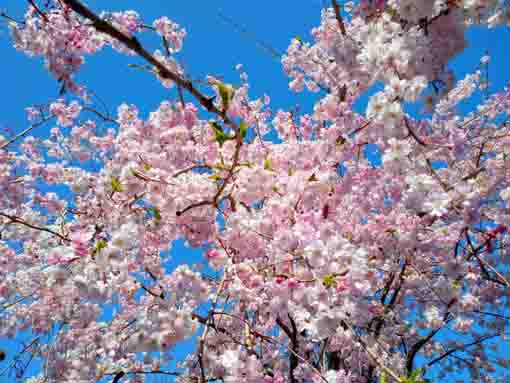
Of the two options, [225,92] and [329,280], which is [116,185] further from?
[329,280]

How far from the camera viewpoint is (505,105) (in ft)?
23.6

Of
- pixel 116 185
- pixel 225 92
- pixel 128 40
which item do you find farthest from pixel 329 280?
pixel 128 40

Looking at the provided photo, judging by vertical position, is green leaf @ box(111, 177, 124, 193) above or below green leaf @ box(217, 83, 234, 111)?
above

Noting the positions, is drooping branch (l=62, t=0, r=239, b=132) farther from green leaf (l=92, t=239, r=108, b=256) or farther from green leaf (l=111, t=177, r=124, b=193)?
green leaf (l=92, t=239, r=108, b=256)

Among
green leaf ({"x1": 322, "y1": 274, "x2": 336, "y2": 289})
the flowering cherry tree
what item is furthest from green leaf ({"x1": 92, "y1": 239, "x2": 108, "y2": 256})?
green leaf ({"x1": 322, "y1": 274, "x2": 336, "y2": 289})

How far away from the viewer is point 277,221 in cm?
416

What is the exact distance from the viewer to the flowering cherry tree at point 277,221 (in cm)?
248

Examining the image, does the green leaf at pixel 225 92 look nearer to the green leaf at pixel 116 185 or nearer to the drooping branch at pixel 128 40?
the drooping branch at pixel 128 40

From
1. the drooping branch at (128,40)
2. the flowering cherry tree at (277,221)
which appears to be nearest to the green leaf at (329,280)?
the flowering cherry tree at (277,221)

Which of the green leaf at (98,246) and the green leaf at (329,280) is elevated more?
the green leaf at (98,246)

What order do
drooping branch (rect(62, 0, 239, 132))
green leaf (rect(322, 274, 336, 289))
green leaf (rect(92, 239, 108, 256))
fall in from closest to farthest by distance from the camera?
drooping branch (rect(62, 0, 239, 132)), green leaf (rect(92, 239, 108, 256)), green leaf (rect(322, 274, 336, 289))

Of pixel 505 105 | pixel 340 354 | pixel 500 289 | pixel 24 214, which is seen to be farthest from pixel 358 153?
pixel 24 214

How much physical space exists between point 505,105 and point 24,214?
8188 millimetres

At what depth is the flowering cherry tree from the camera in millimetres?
2482
